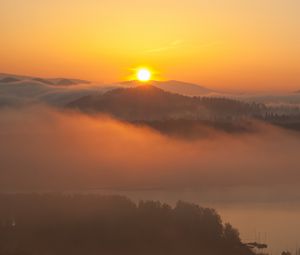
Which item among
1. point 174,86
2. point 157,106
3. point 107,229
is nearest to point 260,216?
point 107,229

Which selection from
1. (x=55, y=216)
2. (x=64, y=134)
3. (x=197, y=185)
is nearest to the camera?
(x=55, y=216)

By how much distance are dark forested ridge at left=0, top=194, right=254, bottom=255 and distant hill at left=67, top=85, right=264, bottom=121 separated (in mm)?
27253

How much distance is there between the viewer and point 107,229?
12.9 m

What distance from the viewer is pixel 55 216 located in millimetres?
13516

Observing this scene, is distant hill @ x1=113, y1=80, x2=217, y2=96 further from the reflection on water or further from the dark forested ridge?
the dark forested ridge

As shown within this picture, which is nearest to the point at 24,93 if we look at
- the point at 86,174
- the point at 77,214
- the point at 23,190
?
the point at 86,174

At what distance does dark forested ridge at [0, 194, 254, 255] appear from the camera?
12117mm

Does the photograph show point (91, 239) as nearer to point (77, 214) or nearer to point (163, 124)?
point (77, 214)

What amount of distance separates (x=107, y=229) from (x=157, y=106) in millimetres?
32658

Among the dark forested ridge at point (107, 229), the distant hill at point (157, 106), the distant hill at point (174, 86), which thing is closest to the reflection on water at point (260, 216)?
the dark forested ridge at point (107, 229)

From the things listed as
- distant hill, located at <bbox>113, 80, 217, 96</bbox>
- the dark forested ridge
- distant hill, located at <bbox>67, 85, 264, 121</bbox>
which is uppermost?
distant hill, located at <bbox>113, 80, 217, 96</bbox>

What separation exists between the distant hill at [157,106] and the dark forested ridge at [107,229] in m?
27.3

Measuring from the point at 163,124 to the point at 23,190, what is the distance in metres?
25.4

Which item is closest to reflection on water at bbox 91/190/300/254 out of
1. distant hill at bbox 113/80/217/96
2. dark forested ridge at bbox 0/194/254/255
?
dark forested ridge at bbox 0/194/254/255
